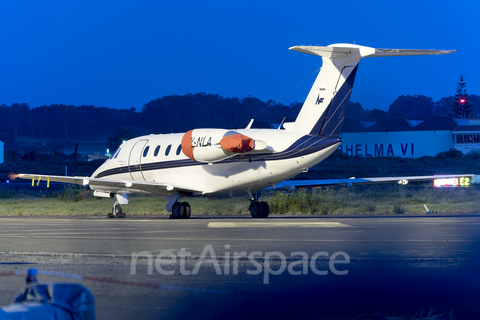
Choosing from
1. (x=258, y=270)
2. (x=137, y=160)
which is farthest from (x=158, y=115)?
(x=258, y=270)

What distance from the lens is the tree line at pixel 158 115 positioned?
85500 millimetres

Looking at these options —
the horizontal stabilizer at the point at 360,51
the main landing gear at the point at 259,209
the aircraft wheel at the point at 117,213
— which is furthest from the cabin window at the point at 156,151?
the horizontal stabilizer at the point at 360,51

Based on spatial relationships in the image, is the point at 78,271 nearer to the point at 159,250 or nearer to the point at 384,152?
the point at 159,250

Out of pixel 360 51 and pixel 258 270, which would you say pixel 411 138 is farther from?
pixel 258 270

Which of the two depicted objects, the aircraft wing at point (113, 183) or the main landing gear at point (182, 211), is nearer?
the aircraft wing at point (113, 183)

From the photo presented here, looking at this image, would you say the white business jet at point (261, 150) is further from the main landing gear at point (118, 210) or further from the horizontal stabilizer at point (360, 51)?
the main landing gear at point (118, 210)

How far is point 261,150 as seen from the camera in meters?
19.3

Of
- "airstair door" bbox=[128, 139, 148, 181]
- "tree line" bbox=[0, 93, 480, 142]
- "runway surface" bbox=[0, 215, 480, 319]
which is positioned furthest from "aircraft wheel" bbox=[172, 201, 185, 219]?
"tree line" bbox=[0, 93, 480, 142]

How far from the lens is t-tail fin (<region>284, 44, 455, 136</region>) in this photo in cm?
1877

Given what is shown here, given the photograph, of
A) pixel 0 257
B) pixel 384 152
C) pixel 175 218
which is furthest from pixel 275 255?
pixel 384 152

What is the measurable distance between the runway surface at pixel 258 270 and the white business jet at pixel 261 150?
5135 mm

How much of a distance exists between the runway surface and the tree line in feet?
186

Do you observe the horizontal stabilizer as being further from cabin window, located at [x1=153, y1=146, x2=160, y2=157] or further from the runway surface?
cabin window, located at [x1=153, y1=146, x2=160, y2=157]

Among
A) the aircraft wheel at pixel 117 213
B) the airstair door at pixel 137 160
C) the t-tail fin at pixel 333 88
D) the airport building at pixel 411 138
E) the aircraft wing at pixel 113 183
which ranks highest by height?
→ the airport building at pixel 411 138
